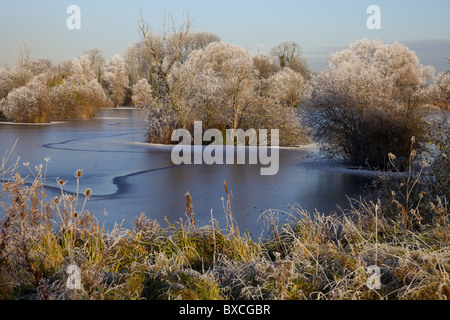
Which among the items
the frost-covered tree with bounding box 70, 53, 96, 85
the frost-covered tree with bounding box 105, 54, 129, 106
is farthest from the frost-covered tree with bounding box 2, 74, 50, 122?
the frost-covered tree with bounding box 105, 54, 129, 106

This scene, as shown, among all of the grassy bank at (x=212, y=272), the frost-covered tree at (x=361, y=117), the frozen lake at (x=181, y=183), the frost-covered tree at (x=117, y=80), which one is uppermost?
the frost-covered tree at (x=117, y=80)

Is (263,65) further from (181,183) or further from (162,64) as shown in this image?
(181,183)

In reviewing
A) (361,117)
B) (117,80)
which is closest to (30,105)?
(361,117)

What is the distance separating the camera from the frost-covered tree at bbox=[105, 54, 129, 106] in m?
73.2

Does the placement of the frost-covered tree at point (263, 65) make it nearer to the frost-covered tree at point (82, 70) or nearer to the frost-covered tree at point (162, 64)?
the frost-covered tree at point (82, 70)

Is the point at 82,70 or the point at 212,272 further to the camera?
the point at 82,70

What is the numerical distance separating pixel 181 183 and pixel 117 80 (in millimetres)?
66403

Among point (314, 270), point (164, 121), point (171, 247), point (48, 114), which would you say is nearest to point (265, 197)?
point (171, 247)

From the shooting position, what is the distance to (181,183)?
11367 millimetres
